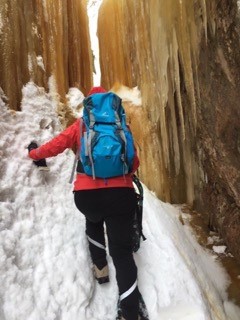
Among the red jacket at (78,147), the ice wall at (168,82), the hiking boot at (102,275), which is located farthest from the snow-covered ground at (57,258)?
the ice wall at (168,82)

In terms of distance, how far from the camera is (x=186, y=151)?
20.2 feet

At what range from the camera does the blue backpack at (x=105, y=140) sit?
8.42 ft

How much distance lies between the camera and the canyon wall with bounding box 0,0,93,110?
3.83 meters

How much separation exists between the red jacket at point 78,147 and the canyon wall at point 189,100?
2.11 m

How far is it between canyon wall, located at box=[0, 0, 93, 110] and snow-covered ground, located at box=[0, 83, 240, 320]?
26 cm

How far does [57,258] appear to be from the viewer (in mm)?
2949

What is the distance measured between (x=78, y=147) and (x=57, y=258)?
854 millimetres

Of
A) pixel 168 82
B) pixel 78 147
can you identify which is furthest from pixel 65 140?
pixel 168 82

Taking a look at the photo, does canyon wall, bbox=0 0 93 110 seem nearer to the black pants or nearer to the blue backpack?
the blue backpack

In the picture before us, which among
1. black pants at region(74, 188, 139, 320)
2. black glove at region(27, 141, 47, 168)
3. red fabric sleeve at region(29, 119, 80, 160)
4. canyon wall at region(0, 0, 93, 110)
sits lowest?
black pants at region(74, 188, 139, 320)

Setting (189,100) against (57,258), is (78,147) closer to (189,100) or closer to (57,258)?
(57,258)

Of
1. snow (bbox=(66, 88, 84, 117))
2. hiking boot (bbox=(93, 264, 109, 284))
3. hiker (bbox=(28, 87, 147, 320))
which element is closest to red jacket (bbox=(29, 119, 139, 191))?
hiker (bbox=(28, 87, 147, 320))

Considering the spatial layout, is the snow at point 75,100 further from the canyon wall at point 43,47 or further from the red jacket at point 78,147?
the red jacket at point 78,147

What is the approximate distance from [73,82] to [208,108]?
6.73 ft
